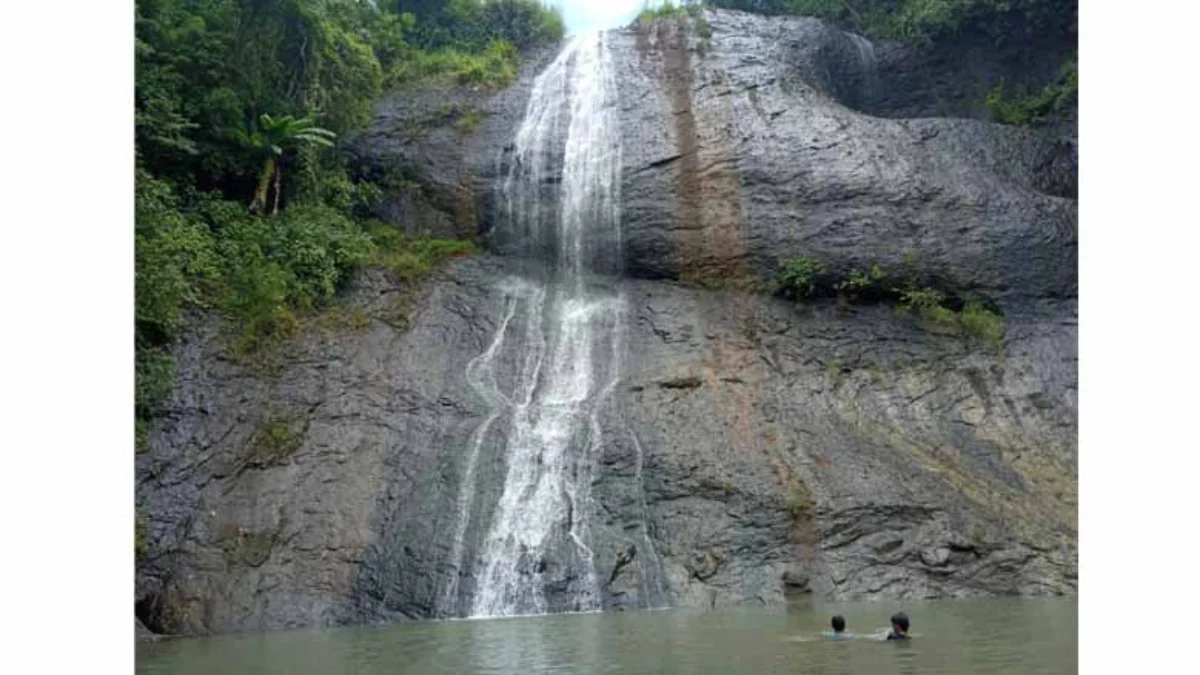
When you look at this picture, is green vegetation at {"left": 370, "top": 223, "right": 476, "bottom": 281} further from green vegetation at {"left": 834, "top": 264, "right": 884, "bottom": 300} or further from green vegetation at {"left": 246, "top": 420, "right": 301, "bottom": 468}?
green vegetation at {"left": 834, "top": 264, "right": 884, "bottom": 300}

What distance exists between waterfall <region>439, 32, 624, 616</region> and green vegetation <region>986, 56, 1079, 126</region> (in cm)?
843

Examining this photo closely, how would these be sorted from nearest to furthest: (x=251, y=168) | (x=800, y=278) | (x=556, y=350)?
(x=556, y=350)
(x=800, y=278)
(x=251, y=168)

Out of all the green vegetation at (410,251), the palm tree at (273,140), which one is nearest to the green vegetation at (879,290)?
the green vegetation at (410,251)

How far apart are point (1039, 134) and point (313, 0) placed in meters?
14.6

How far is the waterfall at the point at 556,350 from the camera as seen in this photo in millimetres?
15328

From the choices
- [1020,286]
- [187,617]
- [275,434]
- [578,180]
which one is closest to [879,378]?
[1020,286]

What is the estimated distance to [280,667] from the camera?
1058 cm

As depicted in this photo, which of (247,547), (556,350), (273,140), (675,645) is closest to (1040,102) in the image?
(556,350)

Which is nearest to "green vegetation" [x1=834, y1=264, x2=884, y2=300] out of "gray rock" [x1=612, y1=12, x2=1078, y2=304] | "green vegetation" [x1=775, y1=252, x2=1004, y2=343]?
"green vegetation" [x1=775, y1=252, x2=1004, y2=343]

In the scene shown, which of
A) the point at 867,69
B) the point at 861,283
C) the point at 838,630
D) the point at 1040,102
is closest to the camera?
the point at 838,630

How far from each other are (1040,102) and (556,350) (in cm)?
1246

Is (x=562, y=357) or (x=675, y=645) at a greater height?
(x=562, y=357)

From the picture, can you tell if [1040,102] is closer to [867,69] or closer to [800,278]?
[867,69]

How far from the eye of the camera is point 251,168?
21.6 m
